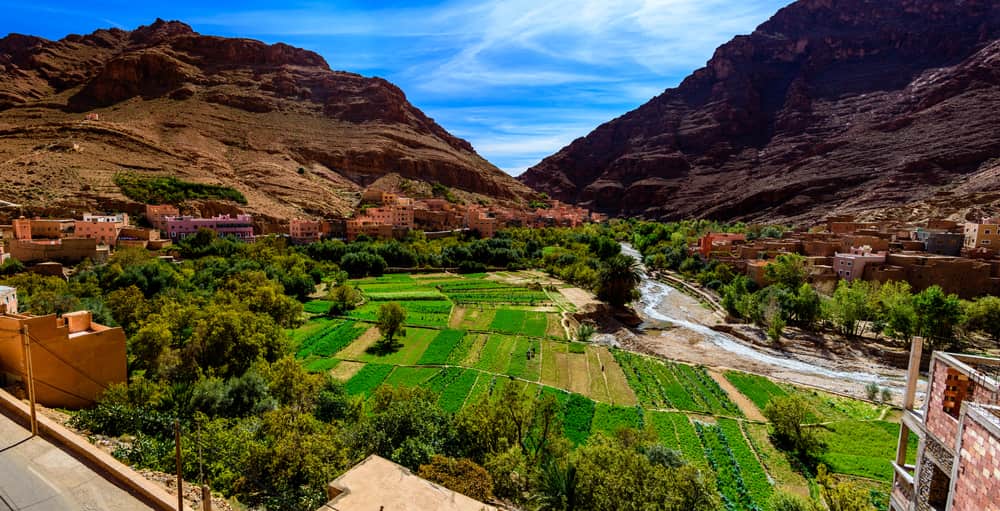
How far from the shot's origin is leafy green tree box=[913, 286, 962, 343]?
26891mm

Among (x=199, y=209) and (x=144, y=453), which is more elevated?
(x=199, y=209)

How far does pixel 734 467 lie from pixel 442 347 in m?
17.1

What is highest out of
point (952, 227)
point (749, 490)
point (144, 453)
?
point (952, 227)

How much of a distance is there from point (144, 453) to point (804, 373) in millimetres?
29461

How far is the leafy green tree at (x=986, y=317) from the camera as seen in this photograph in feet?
94.2

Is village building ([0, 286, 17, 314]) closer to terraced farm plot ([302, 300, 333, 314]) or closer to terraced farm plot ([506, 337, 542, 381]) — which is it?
terraced farm plot ([302, 300, 333, 314])

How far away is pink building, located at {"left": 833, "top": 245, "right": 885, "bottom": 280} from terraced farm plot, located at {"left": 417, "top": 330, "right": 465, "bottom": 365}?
3124 centimetres

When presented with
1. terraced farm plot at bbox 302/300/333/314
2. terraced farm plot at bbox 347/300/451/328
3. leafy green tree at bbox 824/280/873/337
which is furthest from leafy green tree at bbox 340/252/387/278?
leafy green tree at bbox 824/280/873/337

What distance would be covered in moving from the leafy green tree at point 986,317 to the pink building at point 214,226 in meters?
62.7

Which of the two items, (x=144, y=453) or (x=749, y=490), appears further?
(x=749, y=490)

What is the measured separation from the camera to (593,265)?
5316cm

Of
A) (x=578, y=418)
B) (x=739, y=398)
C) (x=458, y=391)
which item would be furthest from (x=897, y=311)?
(x=458, y=391)

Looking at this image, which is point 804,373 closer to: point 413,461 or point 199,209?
point 413,461

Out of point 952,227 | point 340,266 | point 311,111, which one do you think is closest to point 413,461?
point 340,266
